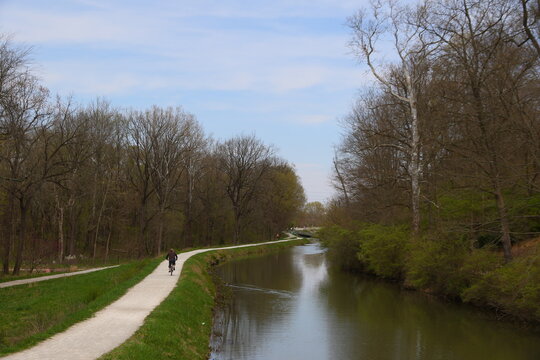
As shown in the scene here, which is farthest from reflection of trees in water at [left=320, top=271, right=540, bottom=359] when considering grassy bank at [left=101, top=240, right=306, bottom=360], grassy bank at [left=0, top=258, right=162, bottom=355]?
grassy bank at [left=0, top=258, right=162, bottom=355]

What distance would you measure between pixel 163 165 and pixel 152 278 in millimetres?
22162

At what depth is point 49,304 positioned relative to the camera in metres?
17.0

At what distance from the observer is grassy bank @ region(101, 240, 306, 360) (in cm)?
973

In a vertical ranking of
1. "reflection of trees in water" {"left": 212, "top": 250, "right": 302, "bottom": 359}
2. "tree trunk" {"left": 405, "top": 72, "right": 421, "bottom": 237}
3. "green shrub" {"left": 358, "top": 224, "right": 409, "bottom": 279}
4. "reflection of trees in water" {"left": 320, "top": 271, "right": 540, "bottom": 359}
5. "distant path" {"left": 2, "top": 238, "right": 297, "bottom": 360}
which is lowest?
"reflection of trees in water" {"left": 320, "top": 271, "right": 540, "bottom": 359}

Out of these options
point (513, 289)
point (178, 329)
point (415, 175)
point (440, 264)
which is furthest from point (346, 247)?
point (178, 329)

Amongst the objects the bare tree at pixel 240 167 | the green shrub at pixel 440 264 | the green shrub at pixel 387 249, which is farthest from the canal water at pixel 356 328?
the bare tree at pixel 240 167

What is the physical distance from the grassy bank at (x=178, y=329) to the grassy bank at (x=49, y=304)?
181cm

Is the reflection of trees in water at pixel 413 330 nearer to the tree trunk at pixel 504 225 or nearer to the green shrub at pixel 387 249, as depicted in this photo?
the tree trunk at pixel 504 225

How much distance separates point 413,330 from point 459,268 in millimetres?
4768

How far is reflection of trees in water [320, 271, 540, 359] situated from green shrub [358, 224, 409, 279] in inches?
112

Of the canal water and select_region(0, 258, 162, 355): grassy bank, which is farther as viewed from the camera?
the canal water

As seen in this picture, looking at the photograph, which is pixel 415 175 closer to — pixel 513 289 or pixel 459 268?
pixel 459 268

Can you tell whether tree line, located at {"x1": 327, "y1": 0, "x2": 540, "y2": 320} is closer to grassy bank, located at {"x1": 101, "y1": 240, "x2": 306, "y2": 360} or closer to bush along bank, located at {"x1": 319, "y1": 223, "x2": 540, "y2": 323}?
bush along bank, located at {"x1": 319, "y1": 223, "x2": 540, "y2": 323}

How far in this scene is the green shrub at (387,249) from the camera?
26.5m
